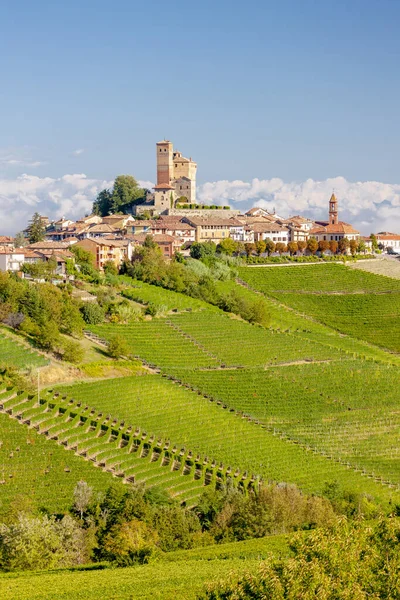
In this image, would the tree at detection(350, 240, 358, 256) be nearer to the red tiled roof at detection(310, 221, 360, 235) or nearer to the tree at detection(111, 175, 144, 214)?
the red tiled roof at detection(310, 221, 360, 235)

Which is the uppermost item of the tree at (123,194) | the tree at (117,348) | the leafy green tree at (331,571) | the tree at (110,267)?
the tree at (123,194)

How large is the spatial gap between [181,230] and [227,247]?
5344 mm

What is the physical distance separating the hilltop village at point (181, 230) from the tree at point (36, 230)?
28 cm

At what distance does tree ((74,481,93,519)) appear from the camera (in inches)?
1368

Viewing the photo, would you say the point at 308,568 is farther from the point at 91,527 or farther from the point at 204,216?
the point at 204,216

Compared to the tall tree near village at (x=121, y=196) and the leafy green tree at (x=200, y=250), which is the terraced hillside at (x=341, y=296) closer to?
the leafy green tree at (x=200, y=250)

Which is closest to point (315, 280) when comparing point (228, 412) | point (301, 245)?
point (301, 245)

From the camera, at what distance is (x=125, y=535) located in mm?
31531

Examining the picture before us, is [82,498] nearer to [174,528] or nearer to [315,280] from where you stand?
[174,528]

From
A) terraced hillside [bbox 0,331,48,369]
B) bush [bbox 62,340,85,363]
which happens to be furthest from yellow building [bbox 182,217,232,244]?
terraced hillside [bbox 0,331,48,369]

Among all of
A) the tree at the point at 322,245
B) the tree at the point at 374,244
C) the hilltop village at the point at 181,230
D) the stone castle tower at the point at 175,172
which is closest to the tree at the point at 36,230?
the hilltop village at the point at 181,230

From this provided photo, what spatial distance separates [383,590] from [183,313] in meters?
44.6

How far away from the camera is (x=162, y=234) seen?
3622 inches

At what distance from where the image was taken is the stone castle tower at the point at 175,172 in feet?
360
